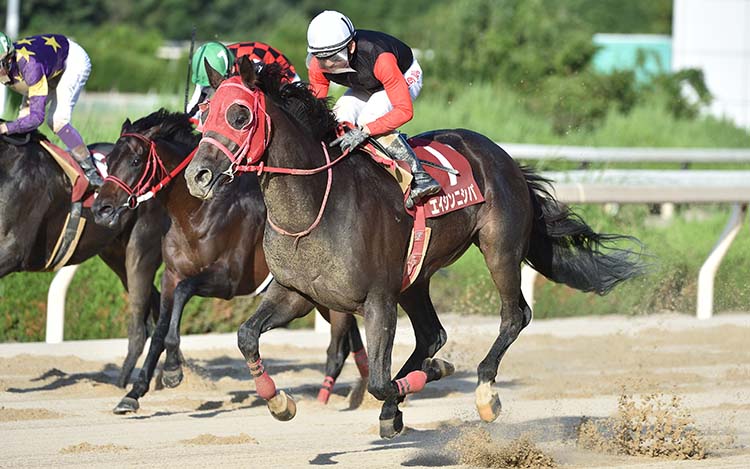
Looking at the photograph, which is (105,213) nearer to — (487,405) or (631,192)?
(487,405)

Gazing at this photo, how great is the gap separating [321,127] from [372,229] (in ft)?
1.72

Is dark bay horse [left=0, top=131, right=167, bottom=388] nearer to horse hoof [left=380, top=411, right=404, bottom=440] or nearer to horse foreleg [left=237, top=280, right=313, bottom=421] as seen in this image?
horse foreleg [left=237, top=280, right=313, bottom=421]

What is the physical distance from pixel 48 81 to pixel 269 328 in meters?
2.96

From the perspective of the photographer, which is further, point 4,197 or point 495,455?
point 4,197

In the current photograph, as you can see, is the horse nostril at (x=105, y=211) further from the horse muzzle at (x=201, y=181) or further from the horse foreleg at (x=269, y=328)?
the horse muzzle at (x=201, y=181)

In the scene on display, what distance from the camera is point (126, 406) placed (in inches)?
267

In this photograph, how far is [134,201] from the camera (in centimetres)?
692

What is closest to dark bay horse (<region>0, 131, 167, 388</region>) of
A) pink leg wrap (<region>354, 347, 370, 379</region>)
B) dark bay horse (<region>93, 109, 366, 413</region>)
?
dark bay horse (<region>93, 109, 366, 413</region>)

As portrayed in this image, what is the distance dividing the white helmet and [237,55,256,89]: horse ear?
0.45 m

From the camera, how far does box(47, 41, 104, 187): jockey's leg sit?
7.68 meters

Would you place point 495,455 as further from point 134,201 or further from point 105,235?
point 105,235

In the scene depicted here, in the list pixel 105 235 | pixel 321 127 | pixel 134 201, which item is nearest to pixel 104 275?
pixel 105 235

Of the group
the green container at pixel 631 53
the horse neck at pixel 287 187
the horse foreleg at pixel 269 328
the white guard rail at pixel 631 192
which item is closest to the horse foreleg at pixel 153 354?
the white guard rail at pixel 631 192

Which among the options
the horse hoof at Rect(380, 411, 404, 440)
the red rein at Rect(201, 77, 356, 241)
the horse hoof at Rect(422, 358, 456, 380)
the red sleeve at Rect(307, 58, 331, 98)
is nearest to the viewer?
the red rein at Rect(201, 77, 356, 241)
